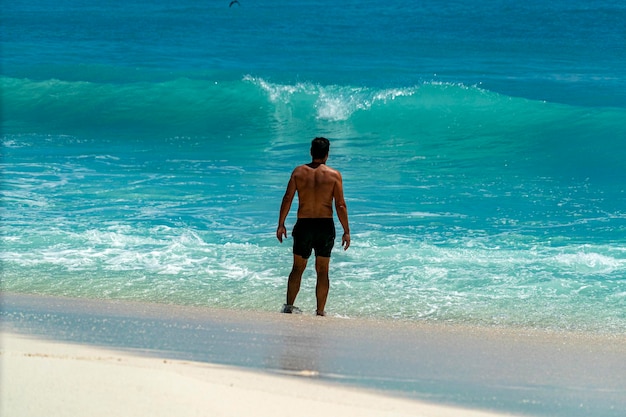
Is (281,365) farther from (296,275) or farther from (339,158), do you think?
(339,158)

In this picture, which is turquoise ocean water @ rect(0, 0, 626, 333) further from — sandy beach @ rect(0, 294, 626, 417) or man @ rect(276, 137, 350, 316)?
sandy beach @ rect(0, 294, 626, 417)

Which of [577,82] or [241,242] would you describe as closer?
[241,242]

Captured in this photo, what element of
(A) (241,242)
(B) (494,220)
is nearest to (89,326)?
(A) (241,242)

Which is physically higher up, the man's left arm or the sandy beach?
the man's left arm

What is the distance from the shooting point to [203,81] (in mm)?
24047

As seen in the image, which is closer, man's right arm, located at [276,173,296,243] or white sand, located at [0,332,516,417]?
white sand, located at [0,332,516,417]

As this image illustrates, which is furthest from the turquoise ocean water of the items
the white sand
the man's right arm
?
the white sand

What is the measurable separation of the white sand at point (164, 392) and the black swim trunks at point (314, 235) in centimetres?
193

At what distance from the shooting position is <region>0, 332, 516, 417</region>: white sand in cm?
424

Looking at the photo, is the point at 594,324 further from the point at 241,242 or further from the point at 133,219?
the point at 133,219

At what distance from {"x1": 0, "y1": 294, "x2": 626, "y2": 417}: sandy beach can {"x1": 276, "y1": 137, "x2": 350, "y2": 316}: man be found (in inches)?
14.2

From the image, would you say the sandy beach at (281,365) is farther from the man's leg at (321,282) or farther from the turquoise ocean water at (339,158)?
the turquoise ocean water at (339,158)

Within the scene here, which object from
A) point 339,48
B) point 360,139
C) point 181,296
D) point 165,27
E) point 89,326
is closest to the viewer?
point 89,326

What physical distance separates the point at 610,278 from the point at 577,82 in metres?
16.3
